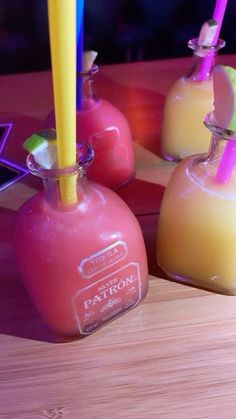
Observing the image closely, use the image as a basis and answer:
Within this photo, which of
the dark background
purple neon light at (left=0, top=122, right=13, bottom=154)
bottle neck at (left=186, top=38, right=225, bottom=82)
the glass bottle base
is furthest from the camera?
the dark background

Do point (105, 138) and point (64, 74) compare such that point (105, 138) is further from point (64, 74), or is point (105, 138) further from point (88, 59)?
point (64, 74)

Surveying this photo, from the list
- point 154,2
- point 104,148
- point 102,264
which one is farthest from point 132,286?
point 154,2

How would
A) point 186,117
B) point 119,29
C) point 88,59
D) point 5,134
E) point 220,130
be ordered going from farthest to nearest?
point 119,29 < point 5,134 < point 186,117 < point 88,59 < point 220,130

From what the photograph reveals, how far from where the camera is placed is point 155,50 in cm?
165

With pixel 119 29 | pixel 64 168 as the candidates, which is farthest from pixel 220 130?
pixel 119 29

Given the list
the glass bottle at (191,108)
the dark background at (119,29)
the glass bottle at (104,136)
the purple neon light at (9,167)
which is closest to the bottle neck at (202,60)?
the glass bottle at (191,108)

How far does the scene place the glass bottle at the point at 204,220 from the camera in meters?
0.47

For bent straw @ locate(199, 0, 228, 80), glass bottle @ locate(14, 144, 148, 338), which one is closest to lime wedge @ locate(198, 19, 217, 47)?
bent straw @ locate(199, 0, 228, 80)

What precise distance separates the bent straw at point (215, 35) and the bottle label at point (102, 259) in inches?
11.9

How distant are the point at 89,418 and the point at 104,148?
0.32 m

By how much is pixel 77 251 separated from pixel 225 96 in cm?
18

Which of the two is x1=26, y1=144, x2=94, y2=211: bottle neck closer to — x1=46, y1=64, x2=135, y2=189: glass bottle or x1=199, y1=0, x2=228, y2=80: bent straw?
x1=46, y1=64, x2=135, y2=189: glass bottle

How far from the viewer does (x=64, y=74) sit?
1.10 ft

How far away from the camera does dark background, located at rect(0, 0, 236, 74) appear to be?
60.9 inches
